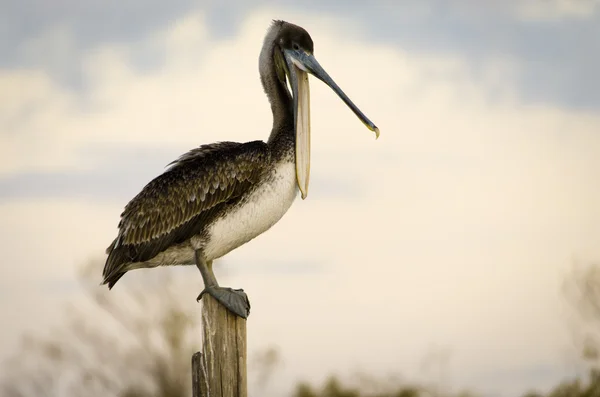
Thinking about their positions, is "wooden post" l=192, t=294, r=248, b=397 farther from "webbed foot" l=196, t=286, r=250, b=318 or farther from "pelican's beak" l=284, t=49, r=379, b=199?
"pelican's beak" l=284, t=49, r=379, b=199

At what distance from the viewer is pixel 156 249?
29.2 ft

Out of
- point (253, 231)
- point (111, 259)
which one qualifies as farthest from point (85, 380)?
point (253, 231)

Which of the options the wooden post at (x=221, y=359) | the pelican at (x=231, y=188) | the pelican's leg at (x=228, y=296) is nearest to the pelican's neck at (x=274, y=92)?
the pelican at (x=231, y=188)

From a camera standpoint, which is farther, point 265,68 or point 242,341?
point 265,68

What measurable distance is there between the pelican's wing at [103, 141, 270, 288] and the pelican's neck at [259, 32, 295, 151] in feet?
1.04

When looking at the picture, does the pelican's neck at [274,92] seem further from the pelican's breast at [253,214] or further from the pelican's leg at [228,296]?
the pelican's leg at [228,296]

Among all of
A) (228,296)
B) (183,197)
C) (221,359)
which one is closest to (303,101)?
(183,197)

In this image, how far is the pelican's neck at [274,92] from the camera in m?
9.05

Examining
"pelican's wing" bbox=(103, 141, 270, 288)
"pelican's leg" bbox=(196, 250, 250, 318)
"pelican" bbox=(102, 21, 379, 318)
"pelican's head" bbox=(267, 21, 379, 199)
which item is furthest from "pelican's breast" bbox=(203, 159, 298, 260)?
"pelican's head" bbox=(267, 21, 379, 199)

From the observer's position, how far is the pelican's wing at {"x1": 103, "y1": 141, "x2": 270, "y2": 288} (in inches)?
343

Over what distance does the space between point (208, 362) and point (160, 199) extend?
188 cm

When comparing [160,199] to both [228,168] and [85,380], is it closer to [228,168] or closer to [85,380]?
[228,168]

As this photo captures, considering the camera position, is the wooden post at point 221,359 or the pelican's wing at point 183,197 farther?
the pelican's wing at point 183,197

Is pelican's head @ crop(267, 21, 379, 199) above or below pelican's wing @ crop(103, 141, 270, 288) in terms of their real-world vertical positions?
above
